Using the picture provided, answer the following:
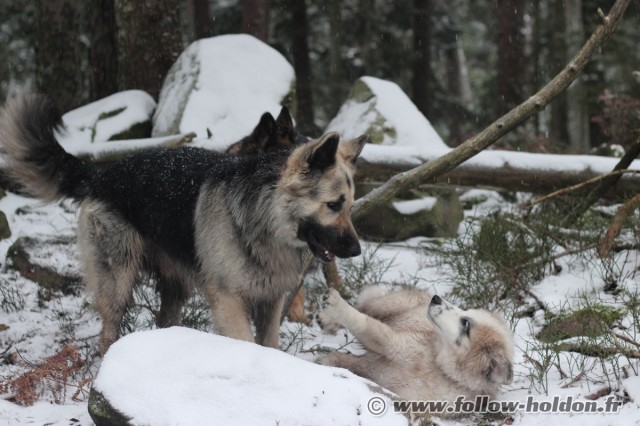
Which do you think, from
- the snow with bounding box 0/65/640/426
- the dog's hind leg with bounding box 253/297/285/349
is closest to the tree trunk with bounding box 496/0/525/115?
the snow with bounding box 0/65/640/426

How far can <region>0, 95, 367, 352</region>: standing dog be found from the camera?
14.2 feet

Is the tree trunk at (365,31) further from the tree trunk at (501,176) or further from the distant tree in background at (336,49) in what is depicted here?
the tree trunk at (501,176)

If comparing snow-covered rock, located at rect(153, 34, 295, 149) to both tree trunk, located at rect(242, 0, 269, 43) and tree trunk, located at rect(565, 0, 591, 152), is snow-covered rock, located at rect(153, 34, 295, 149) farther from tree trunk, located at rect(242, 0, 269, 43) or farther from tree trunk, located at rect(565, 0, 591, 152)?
tree trunk, located at rect(565, 0, 591, 152)

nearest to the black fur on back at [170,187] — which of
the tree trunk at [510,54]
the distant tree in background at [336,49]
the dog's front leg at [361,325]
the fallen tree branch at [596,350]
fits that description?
the dog's front leg at [361,325]

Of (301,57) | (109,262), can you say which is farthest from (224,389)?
(301,57)

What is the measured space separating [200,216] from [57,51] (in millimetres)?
7449

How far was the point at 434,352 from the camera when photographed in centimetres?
452

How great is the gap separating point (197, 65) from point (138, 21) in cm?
127

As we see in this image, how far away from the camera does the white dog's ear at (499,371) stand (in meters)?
4.18

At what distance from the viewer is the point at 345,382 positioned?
144 inches

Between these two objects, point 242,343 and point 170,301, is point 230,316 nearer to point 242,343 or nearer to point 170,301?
point 242,343

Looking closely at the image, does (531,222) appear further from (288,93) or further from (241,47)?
(241,47)

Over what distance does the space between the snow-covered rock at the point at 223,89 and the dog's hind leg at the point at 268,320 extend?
12.7ft

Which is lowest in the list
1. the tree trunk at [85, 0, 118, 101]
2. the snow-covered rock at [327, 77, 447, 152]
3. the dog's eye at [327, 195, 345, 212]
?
the snow-covered rock at [327, 77, 447, 152]
